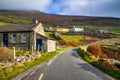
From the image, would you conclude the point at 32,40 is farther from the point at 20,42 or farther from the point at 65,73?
the point at 65,73

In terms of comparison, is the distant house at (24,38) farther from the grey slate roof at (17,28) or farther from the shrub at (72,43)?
the shrub at (72,43)

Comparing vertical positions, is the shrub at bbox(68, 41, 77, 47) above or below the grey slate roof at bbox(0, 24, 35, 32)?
below

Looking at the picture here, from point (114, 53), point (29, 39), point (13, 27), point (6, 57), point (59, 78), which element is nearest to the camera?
point (59, 78)

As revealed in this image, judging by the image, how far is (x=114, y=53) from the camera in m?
62.9

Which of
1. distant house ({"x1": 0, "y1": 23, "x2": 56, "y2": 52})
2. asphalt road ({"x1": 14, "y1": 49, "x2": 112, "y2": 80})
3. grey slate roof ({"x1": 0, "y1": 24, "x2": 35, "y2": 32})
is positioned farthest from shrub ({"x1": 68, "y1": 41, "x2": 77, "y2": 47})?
asphalt road ({"x1": 14, "y1": 49, "x2": 112, "y2": 80})

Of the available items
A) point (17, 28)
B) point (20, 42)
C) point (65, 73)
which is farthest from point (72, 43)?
point (65, 73)

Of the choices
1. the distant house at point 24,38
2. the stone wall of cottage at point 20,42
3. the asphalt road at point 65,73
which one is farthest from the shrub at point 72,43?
the asphalt road at point 65,73

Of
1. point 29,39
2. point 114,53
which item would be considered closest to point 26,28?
point 29,39

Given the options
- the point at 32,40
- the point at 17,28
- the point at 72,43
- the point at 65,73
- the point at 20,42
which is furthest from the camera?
the point at 72,43

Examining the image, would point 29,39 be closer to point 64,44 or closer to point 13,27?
point 13,27

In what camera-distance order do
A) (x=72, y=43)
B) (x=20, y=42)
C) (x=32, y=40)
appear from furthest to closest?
(x=72, y=43) < (x=20, y=42) < (x=32, y=40)

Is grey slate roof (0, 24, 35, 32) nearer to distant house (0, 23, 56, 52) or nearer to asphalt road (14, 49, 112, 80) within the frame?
distant house (0, 23, 56, 52)

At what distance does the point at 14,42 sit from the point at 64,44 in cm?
3819

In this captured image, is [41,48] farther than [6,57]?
Yes
